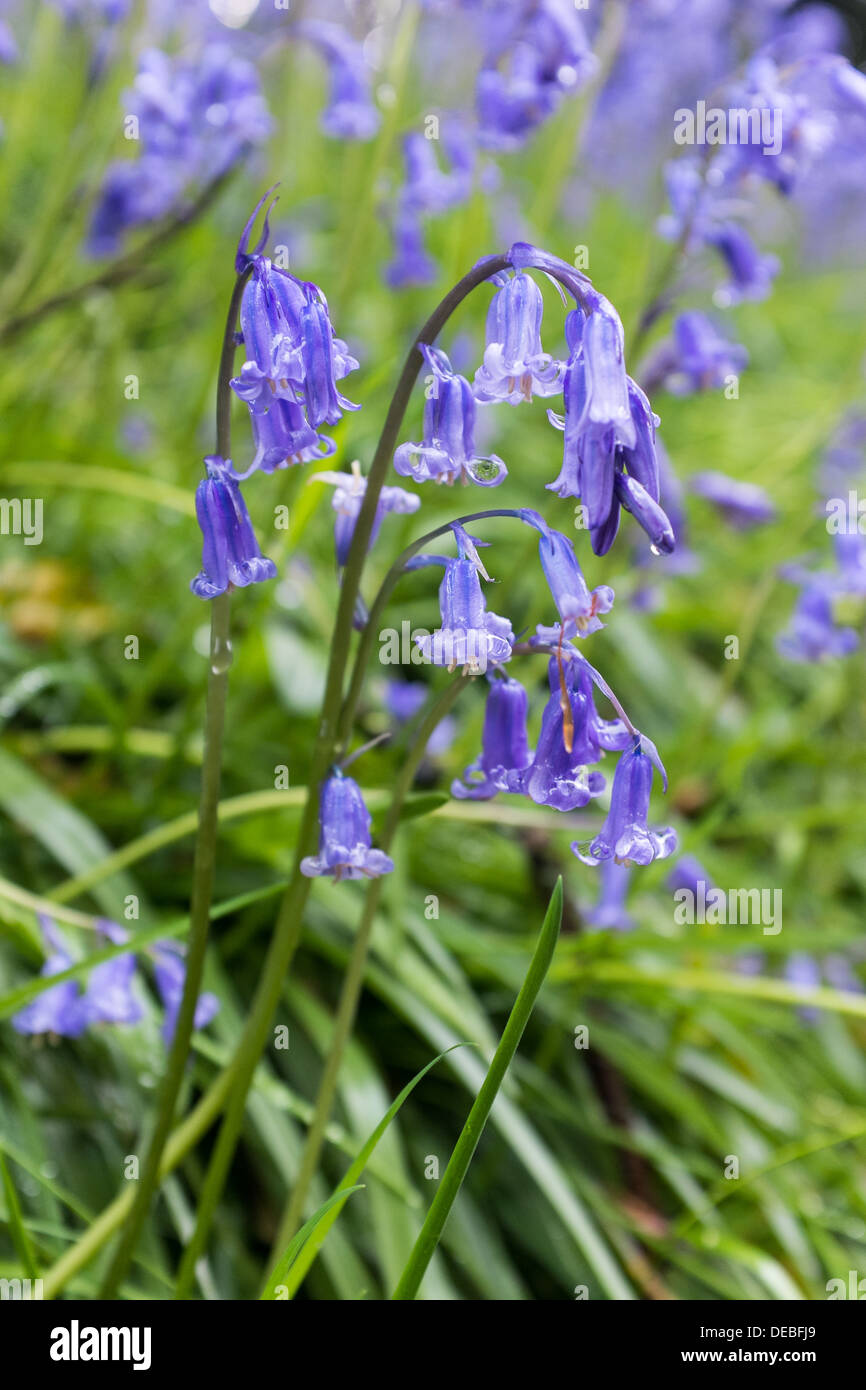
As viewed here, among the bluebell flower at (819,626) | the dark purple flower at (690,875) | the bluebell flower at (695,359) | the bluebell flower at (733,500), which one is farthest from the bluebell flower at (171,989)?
the bluebell flower at (733,500)

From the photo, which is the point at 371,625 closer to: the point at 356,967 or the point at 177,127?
the point at 356,967

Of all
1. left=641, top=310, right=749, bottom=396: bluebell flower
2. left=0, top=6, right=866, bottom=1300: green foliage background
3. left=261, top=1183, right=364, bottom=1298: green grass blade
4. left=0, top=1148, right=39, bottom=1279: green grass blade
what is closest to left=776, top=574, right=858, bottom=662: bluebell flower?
left=0, top=6, right=866, bottom=1300: green foliage background

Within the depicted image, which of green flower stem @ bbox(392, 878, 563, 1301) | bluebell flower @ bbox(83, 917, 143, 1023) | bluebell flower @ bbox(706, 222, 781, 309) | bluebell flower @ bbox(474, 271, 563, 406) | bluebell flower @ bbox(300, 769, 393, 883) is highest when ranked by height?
bluebell flower @ bbox(706, 222, 781, 309)

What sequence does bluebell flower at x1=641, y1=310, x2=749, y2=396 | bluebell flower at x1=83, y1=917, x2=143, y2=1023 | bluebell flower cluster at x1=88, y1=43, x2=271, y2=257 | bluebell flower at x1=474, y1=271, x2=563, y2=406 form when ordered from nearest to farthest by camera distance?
bluebell flower at x1=474, y1=271, x2=563, y2=406 < bluebell flower at x1=83, y1=917, x2=143, y2=1023 < bluebell flower at x1=641, y1=310, x2=749, y2=396 < bluebell flower cluster at x1=88, y1=43, x2=271, y2=257

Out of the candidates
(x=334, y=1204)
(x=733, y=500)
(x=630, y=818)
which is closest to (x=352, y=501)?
(x=630, y=818)

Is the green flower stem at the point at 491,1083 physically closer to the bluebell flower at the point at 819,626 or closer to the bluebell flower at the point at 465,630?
the bluebell flower at the point at 465,630

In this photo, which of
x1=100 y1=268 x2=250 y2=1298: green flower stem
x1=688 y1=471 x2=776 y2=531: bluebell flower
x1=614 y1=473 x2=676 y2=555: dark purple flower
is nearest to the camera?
x1=614 y1=473 x2=676 y2=555: dark purple flower

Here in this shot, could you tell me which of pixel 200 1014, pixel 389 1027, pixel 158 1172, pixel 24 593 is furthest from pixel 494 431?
pixel 158 1172

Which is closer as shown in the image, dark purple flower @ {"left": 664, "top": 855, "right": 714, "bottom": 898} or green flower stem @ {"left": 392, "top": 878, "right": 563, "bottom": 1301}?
green flower stem @ {"left": 392, "top": 878, "right": 563, "bottom": 1301}

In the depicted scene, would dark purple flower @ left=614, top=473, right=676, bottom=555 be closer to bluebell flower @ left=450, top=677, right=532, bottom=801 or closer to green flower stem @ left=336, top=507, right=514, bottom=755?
green flower stem @ left=336, top=507, right=514, bottom=755
